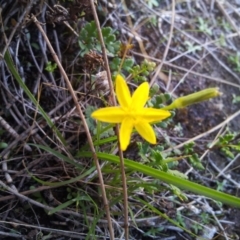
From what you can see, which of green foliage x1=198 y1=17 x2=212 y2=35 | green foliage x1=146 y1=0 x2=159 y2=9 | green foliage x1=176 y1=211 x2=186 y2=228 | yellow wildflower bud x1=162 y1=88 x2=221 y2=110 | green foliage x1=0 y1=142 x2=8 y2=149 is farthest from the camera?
green foliage x1=198 y1=17 x2=212 y2=35

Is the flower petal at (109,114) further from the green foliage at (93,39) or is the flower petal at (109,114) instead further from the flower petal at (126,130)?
the green foliage at (93,39)

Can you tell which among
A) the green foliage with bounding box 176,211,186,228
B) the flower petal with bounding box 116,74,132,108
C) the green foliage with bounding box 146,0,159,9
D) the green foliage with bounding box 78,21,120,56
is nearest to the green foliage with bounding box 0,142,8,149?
the green foliage with bounding box 78,21,120,56

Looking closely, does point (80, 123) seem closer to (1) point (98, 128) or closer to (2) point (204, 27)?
(1) point (98, 128)

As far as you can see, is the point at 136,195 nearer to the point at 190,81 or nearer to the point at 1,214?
the point at 1,214

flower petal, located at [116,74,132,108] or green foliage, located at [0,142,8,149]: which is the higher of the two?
flower petal, located at [116,74,132,108]

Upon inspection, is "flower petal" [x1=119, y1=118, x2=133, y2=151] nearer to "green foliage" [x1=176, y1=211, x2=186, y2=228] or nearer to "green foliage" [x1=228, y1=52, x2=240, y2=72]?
"green foliage" [x1=176, y1=211, x2=186, y2=228]

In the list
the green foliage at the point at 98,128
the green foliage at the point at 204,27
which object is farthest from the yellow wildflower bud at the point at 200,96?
the green foliage at the point at 204,27

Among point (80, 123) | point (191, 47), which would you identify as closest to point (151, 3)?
point (191, 47)
